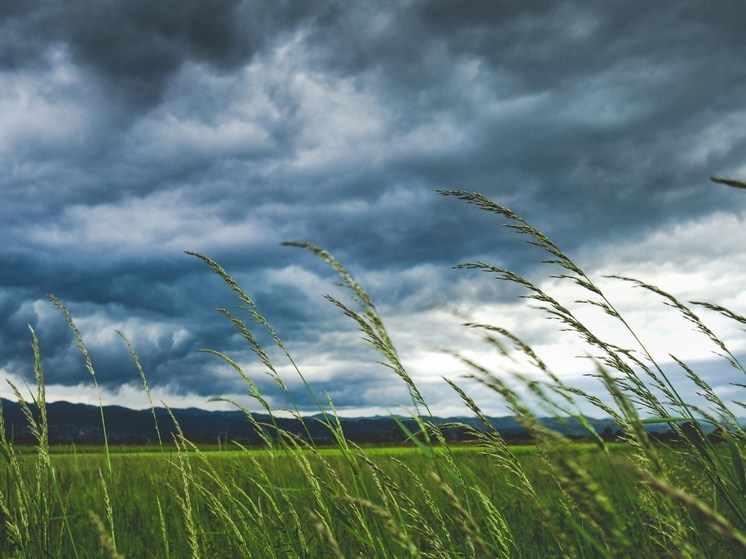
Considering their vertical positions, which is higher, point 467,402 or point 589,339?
point 589,339

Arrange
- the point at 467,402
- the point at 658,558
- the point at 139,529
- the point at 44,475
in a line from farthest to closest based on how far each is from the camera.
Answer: the point at 139,529 → the point at 44,475 → the point at 658,558 → the point at 467,402

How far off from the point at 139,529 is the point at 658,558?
4.02m

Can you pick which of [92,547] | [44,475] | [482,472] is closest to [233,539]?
[44,475]

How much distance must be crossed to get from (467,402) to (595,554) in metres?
1.02

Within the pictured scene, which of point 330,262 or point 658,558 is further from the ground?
point 330,262

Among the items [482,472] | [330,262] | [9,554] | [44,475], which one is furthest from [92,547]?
[482,472]

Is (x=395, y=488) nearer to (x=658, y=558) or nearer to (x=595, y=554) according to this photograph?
(x=595, y=554)

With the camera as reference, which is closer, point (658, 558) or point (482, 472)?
point (658, 558)

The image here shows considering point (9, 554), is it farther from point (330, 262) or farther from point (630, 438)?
point (630, 438)

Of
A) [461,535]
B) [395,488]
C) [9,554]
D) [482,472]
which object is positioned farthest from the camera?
[482,472]

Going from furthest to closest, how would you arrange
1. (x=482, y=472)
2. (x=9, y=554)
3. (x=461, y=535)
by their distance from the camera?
(x=482, y=472) → (x=461, y=535) → (x=9, y=554)

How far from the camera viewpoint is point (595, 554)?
2482mm

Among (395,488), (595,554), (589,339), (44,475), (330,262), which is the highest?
(330,262)

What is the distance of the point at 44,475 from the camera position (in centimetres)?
303
